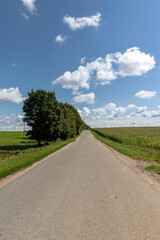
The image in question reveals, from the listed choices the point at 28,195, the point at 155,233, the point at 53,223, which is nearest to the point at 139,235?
the point at 155,233

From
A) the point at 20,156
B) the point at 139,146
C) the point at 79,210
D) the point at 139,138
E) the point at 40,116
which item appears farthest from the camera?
the point at 139,138

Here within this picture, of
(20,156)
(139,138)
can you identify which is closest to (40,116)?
(20,156)

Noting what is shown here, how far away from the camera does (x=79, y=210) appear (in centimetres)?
349

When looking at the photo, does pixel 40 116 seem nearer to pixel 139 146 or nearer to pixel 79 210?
pixel 139 146

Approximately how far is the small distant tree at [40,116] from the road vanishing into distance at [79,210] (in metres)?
16.5

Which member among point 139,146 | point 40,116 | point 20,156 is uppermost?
point 40,116

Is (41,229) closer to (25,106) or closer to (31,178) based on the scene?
(31,178)

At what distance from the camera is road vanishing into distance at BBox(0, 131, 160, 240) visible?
8.80 feet

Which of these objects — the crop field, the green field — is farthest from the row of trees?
the crop field

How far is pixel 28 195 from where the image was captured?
14.2 ft

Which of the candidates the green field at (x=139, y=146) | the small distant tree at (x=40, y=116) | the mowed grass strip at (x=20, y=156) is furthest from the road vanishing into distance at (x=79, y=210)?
the small distant tree at (x=40, y=116)

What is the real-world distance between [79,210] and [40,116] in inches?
786

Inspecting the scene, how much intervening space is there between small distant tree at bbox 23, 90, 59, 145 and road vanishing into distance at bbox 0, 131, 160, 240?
16511 mm

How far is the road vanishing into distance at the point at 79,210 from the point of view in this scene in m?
2.68
